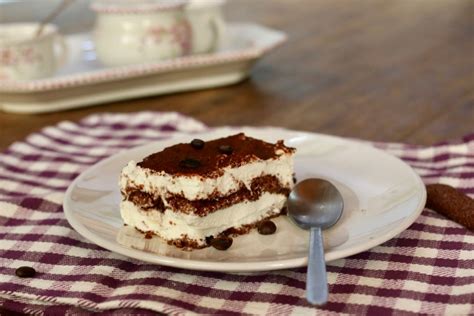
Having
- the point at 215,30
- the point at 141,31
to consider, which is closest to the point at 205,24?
the point at 215,30

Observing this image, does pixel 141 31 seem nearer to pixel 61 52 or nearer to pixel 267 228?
pixel 61 52

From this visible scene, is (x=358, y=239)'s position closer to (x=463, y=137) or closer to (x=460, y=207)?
(x=460, y=207)

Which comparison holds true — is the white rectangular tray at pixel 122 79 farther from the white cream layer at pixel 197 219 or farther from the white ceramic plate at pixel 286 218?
the white cream layer at pixel 197 219

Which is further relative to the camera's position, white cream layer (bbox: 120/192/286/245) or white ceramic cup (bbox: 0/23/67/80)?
white ceramic cup (bbox: 0/23/67/80)

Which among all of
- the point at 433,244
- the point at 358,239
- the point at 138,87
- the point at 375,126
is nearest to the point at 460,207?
the point at 433,244

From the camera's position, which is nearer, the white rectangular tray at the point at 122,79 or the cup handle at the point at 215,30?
the white rectangular tray at the point at 122,79

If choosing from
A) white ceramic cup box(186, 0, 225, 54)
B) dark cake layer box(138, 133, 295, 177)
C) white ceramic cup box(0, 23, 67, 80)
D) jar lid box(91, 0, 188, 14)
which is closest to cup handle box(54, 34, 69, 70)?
white ceramic cup box(0, 23, 67, 80)

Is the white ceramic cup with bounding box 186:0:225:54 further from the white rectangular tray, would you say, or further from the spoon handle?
the spoon handle

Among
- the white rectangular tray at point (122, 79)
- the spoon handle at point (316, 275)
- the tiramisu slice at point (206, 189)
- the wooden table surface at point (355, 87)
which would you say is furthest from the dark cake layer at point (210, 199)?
the white rectangular tray at point (122, 79)
